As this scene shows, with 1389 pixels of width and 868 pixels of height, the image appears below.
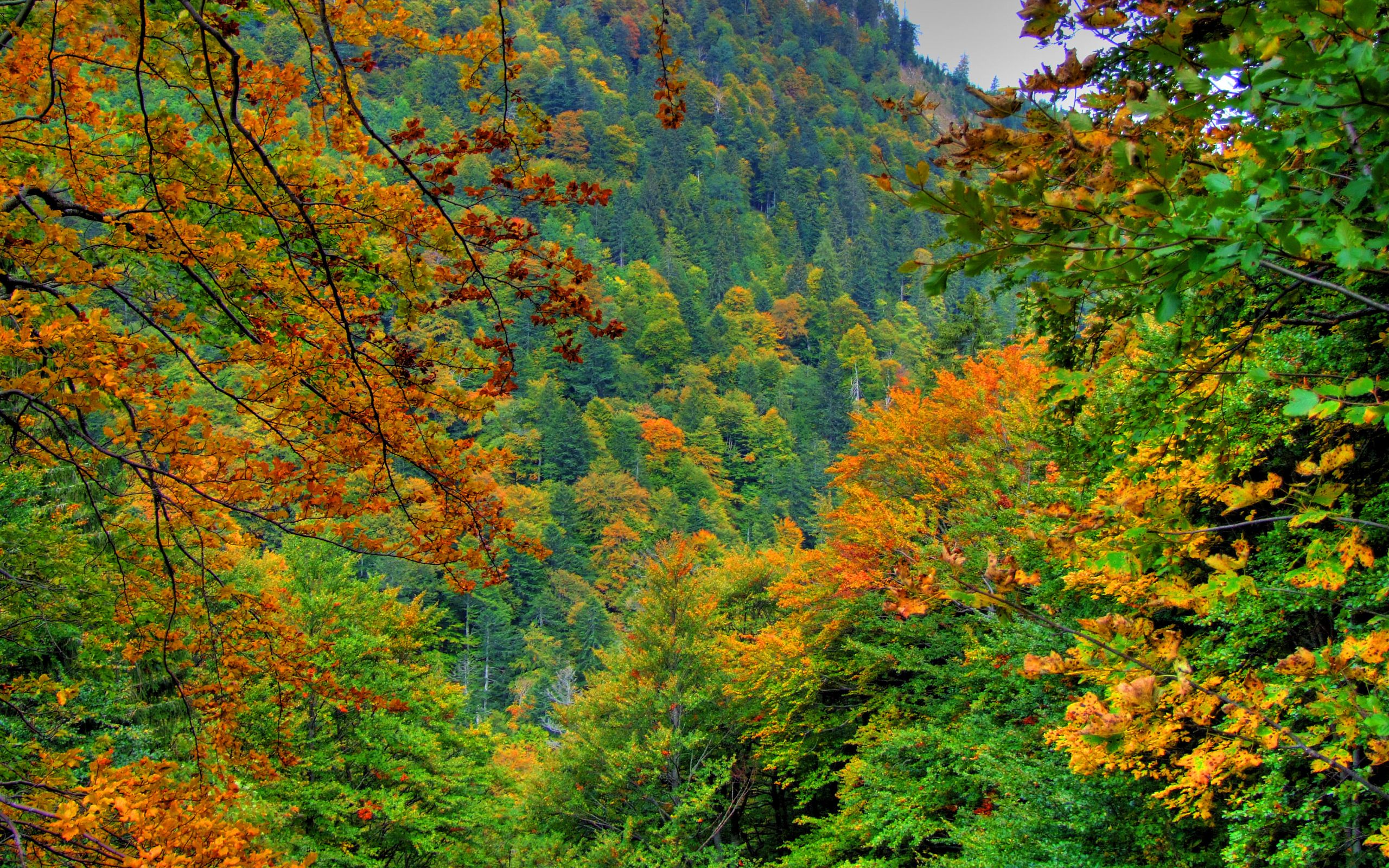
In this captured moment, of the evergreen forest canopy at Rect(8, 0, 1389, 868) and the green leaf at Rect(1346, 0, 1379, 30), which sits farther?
the evergreen forest canopy at Rect(8, 0, 1389, 868)

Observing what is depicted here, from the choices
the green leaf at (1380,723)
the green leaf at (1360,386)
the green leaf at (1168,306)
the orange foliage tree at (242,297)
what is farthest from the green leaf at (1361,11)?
the orange foliage tree at (242,297)

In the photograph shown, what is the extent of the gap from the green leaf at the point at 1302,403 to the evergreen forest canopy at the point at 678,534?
0.04 ft

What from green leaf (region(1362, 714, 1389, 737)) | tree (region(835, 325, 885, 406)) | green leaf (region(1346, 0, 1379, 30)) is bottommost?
green leaf (region(1362, 714, 1389, 737))

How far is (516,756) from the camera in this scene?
76.3ft

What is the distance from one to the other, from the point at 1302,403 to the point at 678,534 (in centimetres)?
1434

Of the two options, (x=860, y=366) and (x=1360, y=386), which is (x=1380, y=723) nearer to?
(x=1360, y=386)

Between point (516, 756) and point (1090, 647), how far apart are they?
80.7 feet

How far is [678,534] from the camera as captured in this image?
15.3 meters

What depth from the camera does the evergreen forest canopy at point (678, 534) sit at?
153cm

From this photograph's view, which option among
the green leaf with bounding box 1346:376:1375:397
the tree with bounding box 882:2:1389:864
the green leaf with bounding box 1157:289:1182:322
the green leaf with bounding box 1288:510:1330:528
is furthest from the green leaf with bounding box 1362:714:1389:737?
the green leaf with bounding box 1157:289:1182:322

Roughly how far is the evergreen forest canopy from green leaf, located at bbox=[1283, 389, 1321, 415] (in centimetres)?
1

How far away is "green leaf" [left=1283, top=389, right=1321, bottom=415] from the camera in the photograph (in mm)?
1126

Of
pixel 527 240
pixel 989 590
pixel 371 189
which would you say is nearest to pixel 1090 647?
pixel 989 590

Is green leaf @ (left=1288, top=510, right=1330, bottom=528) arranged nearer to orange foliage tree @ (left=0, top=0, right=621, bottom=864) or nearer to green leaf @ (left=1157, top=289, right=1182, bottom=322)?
green leaf @ (left=1157, top=289, right=1182, bottom=322)
